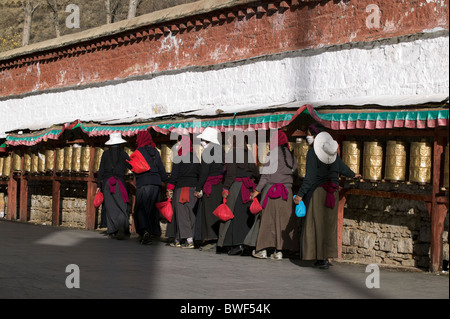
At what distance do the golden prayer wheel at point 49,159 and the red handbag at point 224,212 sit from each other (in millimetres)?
7019

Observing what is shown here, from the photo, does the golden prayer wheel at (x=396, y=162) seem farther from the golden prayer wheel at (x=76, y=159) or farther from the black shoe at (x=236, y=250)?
the golden prayer wheel at (x=76, y=159)

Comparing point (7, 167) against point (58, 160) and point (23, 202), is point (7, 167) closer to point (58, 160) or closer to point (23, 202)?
point (23, 202)

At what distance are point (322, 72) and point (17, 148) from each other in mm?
9106

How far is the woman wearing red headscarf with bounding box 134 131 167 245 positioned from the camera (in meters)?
13.1

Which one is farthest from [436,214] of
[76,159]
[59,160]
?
[59,160]

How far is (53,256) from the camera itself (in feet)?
34.6

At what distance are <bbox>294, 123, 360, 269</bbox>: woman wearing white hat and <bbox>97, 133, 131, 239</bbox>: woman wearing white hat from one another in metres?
4.66

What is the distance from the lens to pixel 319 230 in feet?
32.5

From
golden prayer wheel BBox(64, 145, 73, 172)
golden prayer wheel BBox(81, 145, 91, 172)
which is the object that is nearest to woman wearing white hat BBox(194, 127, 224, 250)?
golden prayer wheel BBox(81, 145, 91, 172)

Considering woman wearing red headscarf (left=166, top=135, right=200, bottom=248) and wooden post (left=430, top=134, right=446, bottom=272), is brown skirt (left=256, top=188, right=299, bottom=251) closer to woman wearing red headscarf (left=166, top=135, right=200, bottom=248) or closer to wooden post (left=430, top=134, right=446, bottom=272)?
woman wearing red headscarf (left=166, top=135, right=200, bottom=248)

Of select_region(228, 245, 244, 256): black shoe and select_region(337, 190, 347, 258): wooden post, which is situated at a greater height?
select_region(337, 190, 347, 258): wooden post
